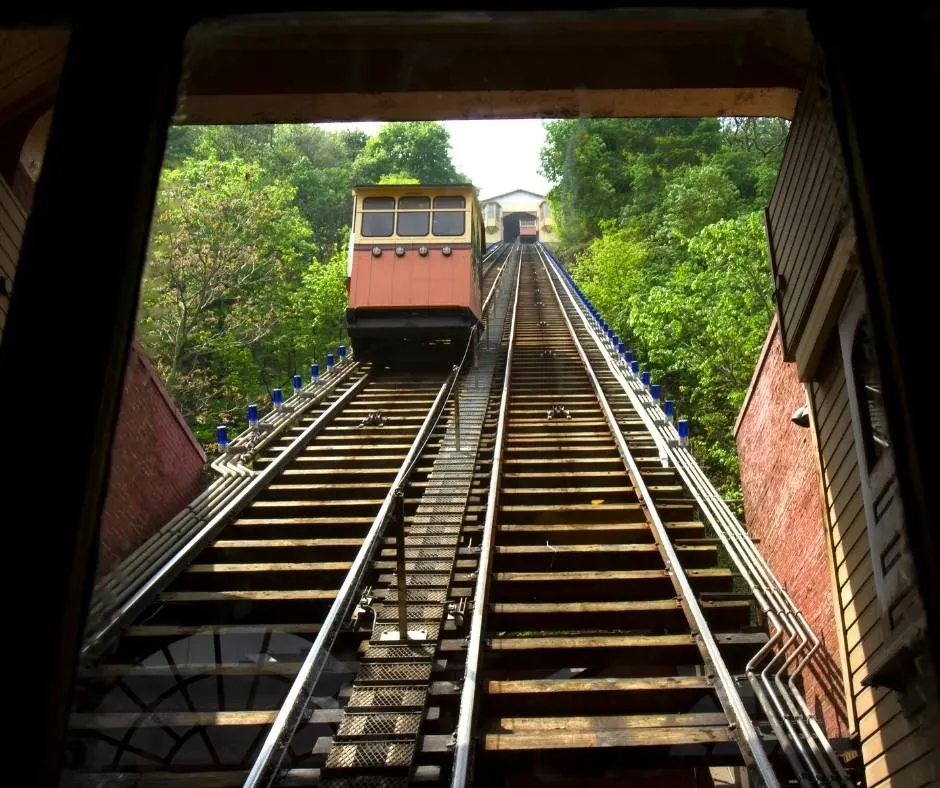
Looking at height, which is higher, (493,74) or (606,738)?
(493,74)

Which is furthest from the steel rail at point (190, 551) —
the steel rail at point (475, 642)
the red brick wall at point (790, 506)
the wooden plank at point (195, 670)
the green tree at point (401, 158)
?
the green tree at point (401, 158)

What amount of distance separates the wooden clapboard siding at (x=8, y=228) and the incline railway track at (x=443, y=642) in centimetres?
242

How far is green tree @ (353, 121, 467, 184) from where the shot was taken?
27.2 meters

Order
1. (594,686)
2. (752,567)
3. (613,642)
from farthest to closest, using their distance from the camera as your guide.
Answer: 1. (752,567)
2. (613,642)
3. (594,686)

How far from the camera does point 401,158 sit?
98.1 ft

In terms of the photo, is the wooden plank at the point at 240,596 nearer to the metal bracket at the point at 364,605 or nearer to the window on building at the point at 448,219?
the metal bracket at the point at 364,605

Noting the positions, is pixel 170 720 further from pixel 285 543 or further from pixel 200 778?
pixel 285 543

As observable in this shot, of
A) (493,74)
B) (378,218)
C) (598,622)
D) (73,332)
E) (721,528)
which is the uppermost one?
(378,218)

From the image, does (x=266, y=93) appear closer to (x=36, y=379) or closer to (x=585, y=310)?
(x=36, y=379)

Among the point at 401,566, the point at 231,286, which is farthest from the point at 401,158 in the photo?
the point at 401,566

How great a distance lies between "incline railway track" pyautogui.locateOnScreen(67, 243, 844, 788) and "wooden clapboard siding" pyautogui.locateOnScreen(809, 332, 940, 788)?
22.0 inches

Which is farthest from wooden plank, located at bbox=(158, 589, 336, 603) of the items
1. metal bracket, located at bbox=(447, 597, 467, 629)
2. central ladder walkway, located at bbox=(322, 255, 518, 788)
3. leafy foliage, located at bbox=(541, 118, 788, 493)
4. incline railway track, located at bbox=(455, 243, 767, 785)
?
leafy foliage, located at bbox=(541, 118, 788, 493)

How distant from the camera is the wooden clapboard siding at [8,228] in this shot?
13.5 ft

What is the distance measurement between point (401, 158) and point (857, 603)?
91.8 ft
